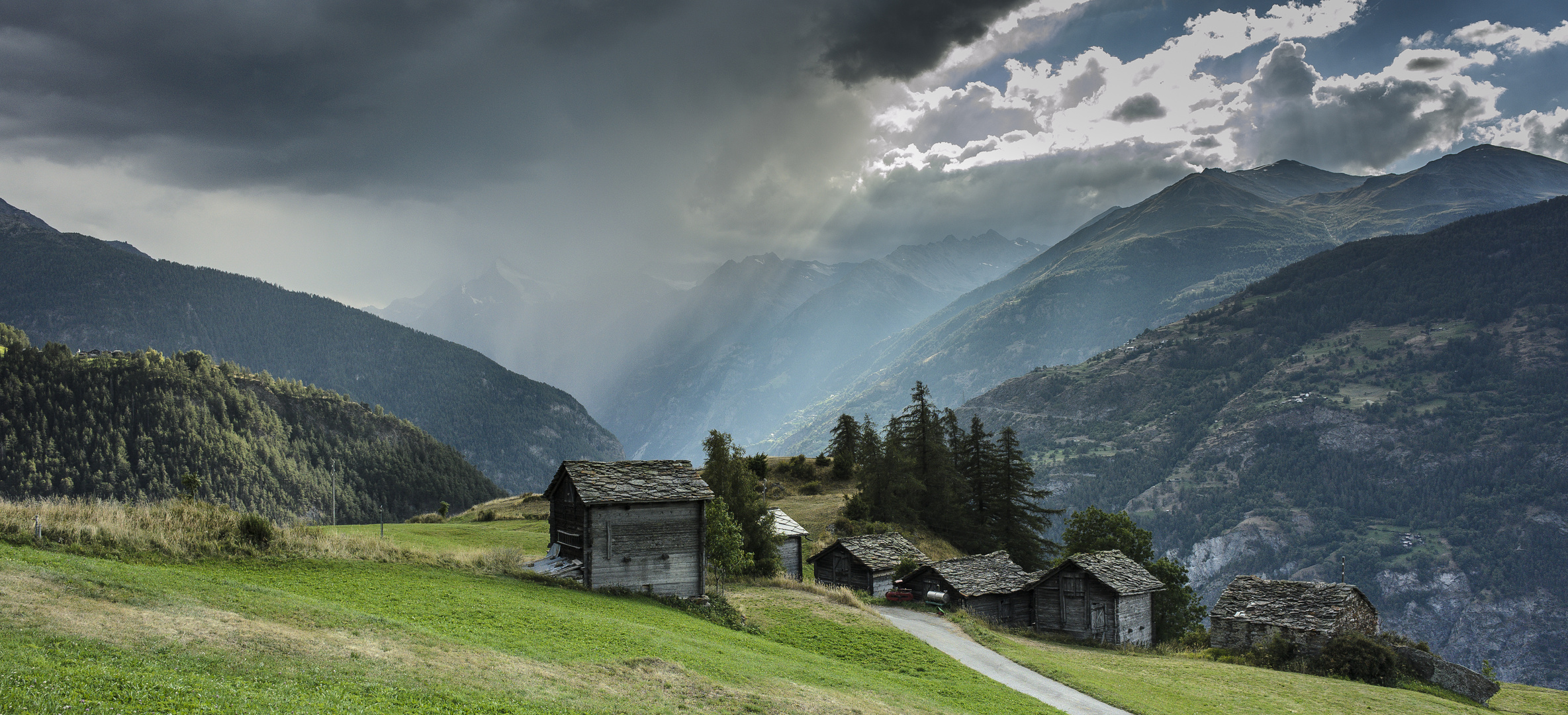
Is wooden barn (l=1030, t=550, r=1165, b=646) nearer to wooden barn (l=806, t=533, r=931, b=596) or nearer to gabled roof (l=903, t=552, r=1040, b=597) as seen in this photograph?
gabled roof (l=903, t=552, r=1040, b=597)

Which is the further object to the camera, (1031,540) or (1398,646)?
(1031,540)

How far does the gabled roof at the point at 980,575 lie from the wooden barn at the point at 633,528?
23.9 meters

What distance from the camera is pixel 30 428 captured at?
521 ft

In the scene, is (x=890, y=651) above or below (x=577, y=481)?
below

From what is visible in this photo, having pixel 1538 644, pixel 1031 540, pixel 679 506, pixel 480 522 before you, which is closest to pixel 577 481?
pixel 679 506

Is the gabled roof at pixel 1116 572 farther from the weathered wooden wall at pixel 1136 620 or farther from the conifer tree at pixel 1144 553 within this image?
the conifer tree at pixel 1144 553

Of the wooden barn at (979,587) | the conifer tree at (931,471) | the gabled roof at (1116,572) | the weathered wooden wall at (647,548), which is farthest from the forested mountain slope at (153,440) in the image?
the gabled roof at (1116,572)

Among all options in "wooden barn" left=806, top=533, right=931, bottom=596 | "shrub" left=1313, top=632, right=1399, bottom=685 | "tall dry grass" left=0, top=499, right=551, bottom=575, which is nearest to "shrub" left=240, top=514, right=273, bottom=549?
"tall dry grass" left=0, top=499, right=551, bottom=575

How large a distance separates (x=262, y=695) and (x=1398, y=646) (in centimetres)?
5768

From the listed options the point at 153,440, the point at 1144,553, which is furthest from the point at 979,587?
the point at 153,440

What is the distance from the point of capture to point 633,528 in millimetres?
34188

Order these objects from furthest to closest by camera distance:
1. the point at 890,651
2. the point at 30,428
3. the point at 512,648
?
the point at 30,428, the point at 890,651, the point at 512,648

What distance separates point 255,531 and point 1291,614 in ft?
188

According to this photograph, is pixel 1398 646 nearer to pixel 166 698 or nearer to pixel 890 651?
pixel 890 651
